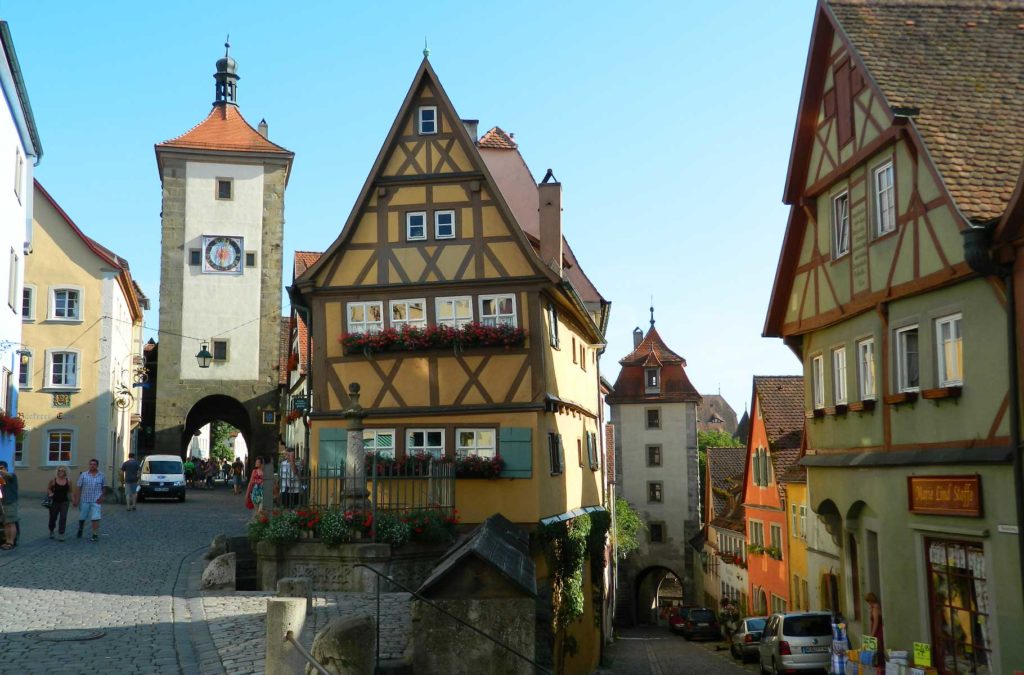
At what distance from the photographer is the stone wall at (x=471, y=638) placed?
39.2ft

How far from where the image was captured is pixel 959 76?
1670 cm

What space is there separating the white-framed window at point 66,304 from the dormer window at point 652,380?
30.5 metres

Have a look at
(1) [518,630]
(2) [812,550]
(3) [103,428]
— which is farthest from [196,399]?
(1) [518,630]

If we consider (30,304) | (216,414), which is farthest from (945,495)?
(216,414)

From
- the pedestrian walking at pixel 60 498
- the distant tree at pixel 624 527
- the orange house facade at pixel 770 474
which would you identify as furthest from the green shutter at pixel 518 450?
the distant tree at pixel 624 527

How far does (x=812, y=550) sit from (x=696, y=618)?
20.6 meters

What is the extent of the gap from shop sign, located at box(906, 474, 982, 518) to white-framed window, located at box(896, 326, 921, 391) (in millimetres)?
1387

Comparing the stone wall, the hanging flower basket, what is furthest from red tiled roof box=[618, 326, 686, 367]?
the stone wall

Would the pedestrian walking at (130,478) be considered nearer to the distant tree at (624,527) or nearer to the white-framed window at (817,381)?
the white-framed window at (817,381)

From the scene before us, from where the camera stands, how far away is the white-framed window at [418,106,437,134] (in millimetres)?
23406

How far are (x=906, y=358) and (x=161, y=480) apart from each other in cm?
2848

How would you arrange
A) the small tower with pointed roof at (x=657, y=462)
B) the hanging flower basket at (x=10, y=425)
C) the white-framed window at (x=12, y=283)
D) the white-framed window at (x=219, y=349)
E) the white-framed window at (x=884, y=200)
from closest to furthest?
the white-framed window at (x=884, y=200), the hanging flower basket at (x=10, y=425), the white-framed window at (x=12, y=283), the white-framed window at (x=219, y=349), the small tower with pointed roof at (x=657, y=462)

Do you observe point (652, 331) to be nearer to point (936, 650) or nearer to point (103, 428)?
point (103, 428)

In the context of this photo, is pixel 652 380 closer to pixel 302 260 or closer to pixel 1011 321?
pixel 302 260
